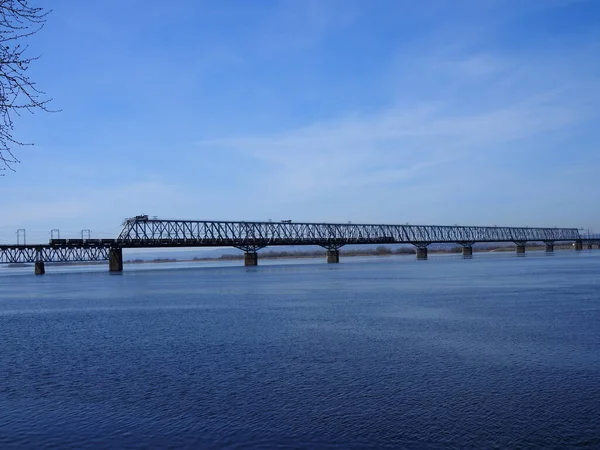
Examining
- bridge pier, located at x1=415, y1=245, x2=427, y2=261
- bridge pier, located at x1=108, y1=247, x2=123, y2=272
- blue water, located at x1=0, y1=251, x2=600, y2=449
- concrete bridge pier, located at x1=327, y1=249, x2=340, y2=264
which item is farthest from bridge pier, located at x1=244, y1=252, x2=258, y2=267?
blue water, located at x1=0, y1=251, x2=600, y2=449

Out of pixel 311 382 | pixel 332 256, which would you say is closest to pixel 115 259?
pixel 332 256

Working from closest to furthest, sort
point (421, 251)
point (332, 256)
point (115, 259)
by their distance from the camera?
point (115, 259)
point (332, 256)
point (421, 251)

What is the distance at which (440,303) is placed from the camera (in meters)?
35.8

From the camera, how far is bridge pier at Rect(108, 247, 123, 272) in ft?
430

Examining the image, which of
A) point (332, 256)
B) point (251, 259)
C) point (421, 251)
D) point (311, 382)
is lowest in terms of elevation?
point (332, 256)

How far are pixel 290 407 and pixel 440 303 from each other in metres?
24.1

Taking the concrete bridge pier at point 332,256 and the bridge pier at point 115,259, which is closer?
the bridge pier at point 115,259

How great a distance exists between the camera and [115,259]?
133m

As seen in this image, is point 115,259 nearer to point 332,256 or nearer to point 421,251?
point 332,256

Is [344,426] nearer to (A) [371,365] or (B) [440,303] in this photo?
(A) [371,365]

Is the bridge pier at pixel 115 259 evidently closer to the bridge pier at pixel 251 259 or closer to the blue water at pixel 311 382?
the bridge pier at pixel 251 259

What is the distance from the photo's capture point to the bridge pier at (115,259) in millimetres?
131125

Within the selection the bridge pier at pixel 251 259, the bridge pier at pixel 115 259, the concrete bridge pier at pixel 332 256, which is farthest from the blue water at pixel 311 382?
the concrete bridge pier at pixel 332 256

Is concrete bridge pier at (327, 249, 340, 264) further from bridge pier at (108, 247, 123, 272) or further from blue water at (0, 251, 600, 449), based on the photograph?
blue water at (0, 251, 600, 449)
